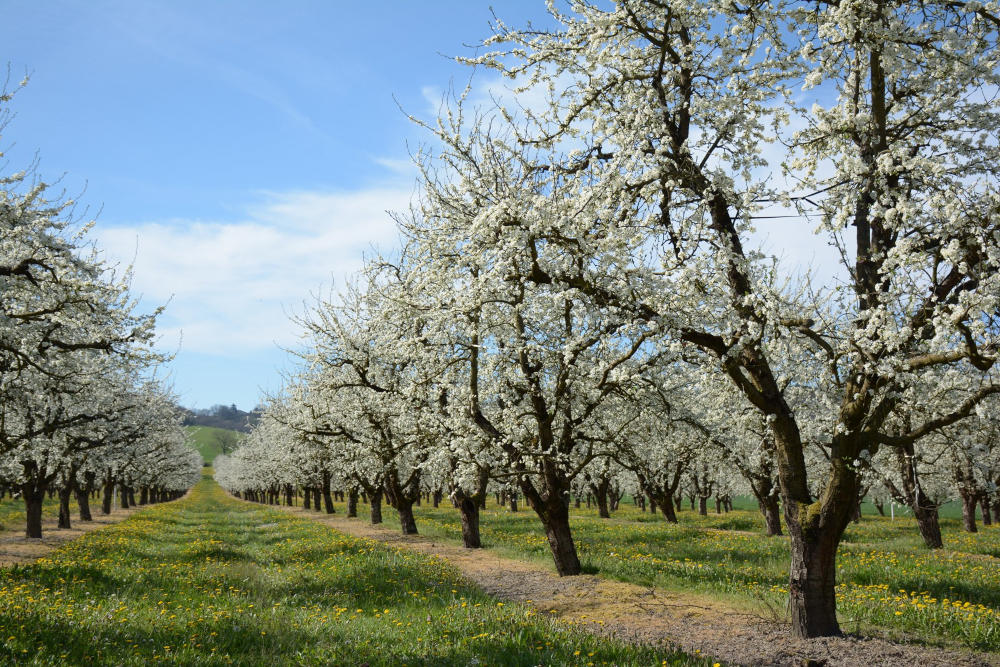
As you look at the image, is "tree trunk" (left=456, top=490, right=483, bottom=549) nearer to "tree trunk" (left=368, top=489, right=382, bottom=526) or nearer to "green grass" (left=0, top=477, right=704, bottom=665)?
"green grass" (left=0, top=477, right=704, bottom=665)

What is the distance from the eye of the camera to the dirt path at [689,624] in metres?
8.30

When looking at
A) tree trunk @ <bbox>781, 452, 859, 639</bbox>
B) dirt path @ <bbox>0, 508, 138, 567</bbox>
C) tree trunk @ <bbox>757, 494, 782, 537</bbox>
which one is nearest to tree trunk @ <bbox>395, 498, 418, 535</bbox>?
dirt path @ <bbox>0, 508, 138, 567</bbox>

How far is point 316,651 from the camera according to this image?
8.32m

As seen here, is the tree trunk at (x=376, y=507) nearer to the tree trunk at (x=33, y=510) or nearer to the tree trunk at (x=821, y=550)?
the tree trunk at (x=33, y=510)

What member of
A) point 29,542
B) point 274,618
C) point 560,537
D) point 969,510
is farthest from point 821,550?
point 969,510

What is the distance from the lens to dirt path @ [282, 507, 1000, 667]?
830cm

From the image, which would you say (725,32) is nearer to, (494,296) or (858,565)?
(494,296)

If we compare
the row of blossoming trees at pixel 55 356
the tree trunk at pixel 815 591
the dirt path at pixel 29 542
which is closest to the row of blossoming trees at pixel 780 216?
the tree trunk at pixel 815 591

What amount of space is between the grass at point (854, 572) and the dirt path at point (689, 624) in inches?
29.9

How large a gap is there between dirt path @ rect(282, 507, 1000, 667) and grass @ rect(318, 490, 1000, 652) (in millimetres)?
760

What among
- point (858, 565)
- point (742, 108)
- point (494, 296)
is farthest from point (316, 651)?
point (858, 565)

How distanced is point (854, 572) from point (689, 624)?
7772 mm

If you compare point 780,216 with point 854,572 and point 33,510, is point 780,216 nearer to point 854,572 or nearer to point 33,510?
point 854,572

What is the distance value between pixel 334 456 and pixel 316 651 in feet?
84.0
